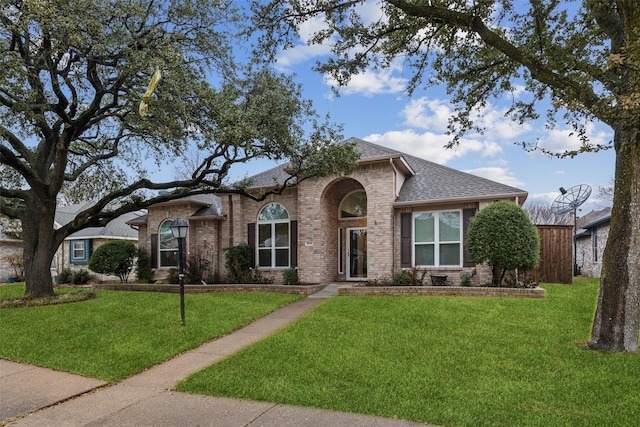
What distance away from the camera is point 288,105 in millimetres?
12016

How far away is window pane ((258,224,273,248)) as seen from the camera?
54.4 ft

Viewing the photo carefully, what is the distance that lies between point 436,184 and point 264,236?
7.00m

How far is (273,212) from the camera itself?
16656 mm

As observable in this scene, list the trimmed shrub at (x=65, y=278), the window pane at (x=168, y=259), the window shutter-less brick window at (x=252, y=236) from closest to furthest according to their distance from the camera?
the window shutter-less brick window at (x=252, y=236) < the window pane at (x=168, y=259) < the trimmed shrub at (x=65, y=278)

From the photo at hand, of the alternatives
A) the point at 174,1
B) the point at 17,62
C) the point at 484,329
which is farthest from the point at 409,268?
the point at 17,62

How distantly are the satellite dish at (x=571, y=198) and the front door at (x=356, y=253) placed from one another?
9802 millimetres

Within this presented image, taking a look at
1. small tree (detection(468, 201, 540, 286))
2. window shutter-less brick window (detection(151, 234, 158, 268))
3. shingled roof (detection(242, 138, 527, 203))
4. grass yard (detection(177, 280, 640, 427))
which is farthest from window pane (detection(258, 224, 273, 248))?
small tree (detection(468, 201, 540, 286))

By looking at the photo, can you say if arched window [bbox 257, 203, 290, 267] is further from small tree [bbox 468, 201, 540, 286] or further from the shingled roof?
small tree [bbox 468, 201, 540, 286]

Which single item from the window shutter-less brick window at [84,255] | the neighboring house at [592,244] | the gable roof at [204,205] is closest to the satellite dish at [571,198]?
the neighboring house at [592,244]

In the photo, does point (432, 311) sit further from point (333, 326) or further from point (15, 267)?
point (15, 267)

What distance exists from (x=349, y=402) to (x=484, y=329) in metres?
4.11

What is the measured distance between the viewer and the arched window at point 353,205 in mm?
16578

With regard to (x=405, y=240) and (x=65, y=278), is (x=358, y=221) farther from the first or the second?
(x=65, y=278)

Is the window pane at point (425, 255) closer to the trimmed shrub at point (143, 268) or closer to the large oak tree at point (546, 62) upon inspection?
the large oak tree at point (546, 62)
